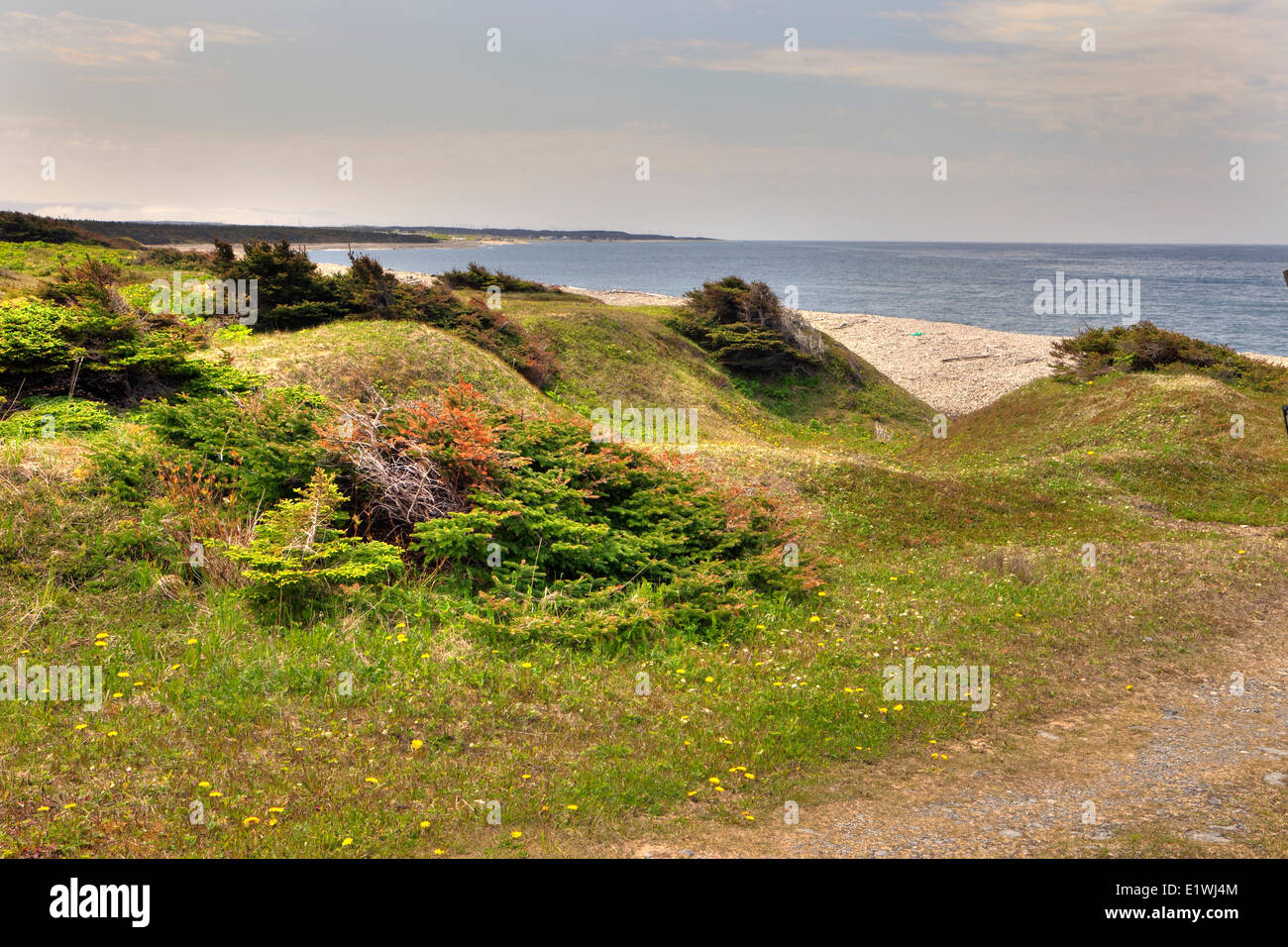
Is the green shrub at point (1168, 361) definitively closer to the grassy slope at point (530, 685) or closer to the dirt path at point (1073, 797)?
the grassy slope at point (530, 685)

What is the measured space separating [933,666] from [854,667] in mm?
929

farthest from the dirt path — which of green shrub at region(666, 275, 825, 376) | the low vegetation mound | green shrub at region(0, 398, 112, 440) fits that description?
the low vegetation mound

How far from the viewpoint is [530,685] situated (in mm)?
8086

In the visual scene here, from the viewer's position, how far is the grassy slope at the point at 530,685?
6.09 meters

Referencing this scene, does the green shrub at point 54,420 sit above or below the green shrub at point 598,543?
above

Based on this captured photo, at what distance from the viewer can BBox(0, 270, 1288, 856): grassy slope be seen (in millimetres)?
6086

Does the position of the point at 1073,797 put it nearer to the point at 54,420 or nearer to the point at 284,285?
the point at 54,420

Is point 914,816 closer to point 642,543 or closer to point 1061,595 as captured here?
point 642,543

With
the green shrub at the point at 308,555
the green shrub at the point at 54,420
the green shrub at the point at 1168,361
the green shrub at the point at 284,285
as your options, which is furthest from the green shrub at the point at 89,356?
the green shrub at the point at 1168,361

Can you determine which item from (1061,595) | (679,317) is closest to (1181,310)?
(679,317)

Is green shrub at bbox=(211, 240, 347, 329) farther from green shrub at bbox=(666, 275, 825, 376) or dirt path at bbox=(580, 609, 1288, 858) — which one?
dirt path at bbox=(580, 609, 1288, 858)

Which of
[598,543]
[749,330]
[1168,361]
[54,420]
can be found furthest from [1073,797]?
[749,330]

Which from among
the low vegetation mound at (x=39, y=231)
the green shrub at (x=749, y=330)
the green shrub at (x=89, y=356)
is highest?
the low vegetation mound at (x=39, y=231)

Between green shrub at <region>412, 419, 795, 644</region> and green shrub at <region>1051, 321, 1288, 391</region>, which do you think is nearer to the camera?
green shrub at <region>412, 419, 795, 644</region>
